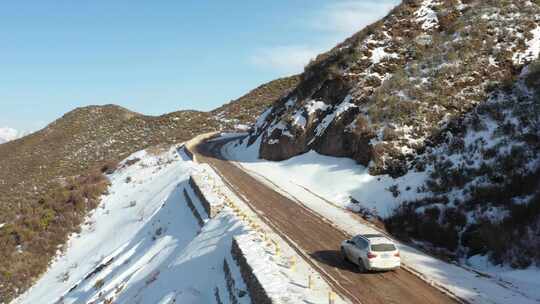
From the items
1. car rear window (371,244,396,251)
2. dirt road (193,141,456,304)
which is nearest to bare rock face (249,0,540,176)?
dirt road (193,141,456,304)

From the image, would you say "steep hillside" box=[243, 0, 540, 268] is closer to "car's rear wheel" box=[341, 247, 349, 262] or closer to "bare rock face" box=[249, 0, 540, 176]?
"bare rock face" box=[249, 0, 540, 176]

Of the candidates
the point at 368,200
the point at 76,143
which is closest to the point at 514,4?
the point at 368,200

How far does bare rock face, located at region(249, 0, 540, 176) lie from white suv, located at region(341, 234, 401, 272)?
11593mm

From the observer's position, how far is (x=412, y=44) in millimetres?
37562

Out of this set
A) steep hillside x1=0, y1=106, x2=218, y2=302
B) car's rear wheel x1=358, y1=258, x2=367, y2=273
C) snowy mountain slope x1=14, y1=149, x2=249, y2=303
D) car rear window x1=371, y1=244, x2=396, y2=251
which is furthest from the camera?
steep hillside x1=0, y1=106, x2=218, y2=302

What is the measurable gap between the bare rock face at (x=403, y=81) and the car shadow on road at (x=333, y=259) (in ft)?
34.9

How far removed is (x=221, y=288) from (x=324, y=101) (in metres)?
25.0

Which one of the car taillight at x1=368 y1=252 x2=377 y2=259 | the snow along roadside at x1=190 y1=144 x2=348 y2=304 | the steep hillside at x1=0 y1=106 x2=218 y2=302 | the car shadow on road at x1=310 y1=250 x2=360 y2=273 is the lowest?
the car shadow on road at x1=310 y1=250 x2=360 y2=273

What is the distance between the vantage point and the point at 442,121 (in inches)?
1149

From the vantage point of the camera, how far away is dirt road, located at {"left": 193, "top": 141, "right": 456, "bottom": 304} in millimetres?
13869

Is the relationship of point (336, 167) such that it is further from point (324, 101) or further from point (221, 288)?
point (221, 288)

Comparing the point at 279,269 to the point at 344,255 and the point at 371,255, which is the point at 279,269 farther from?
the point at 344,255

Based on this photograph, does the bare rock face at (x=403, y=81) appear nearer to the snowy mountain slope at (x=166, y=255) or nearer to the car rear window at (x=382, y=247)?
the snowy mountain slope at (x=166, y=255)

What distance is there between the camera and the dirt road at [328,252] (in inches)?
546
